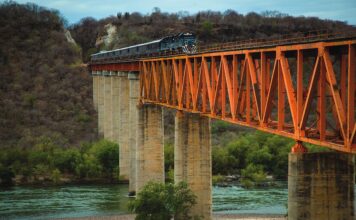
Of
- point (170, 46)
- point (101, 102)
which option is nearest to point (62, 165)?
point (101, 102)

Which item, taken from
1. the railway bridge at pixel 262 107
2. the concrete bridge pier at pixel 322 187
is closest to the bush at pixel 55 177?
the railway bridge at pixel 262 107

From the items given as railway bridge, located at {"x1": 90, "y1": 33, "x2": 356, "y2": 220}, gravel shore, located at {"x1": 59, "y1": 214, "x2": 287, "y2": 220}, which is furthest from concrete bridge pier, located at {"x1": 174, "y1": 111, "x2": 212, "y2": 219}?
gravel shore, located at {"x1": 59, "y1": 214, "x2": 287, "y2": 220}

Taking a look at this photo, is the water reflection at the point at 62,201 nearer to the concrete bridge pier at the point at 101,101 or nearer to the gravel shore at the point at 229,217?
the gravel shore at the point at 229,217

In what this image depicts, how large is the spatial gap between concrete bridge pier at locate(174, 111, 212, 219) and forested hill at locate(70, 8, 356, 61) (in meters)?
79.9

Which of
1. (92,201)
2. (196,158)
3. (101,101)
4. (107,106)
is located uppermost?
(101,101)

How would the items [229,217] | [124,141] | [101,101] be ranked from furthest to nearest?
[101,101]
[124,141]
[229,217]

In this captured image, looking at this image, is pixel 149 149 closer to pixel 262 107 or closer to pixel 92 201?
pixel 92 201

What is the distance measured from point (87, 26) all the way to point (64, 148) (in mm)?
76903

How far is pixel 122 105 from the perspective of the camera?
7056 cm

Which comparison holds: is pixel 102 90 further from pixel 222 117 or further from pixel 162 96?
pixel 222 117

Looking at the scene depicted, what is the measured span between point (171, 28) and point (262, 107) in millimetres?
108823

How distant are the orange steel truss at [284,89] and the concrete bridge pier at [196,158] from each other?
63.4 inches

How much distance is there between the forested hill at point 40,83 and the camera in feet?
293

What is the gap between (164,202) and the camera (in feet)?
139
